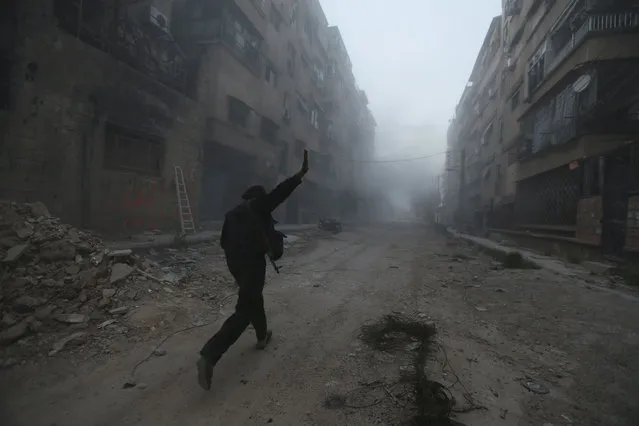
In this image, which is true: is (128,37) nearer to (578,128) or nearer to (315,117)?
(578,128)

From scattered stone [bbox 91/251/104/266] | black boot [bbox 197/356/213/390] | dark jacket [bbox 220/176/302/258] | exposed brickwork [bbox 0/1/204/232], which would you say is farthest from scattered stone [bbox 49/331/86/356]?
exposed brickwork [bbox 0/1/204/232]

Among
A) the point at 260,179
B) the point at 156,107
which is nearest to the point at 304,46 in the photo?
the point at 260,179

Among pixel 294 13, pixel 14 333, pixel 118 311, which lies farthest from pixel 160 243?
pixel 294 13

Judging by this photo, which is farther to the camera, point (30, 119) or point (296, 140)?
point (296, 140)

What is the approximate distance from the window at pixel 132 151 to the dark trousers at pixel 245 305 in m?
8.23

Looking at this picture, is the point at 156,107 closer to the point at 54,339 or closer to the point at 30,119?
the point at 30,119

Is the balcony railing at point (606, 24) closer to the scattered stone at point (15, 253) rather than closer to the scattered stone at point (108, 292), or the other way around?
the scattered stone at point (108, 292)

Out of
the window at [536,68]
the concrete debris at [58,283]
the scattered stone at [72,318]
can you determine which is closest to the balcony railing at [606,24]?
the window at [536,68]

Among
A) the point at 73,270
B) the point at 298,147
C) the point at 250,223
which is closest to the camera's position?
the point at 250,223

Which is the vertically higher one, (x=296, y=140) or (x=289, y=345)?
(x=296, y=140)

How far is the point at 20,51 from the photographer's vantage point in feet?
23.2

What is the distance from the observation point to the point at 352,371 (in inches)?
118

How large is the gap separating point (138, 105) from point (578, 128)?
13.6m

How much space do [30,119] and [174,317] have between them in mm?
6262
